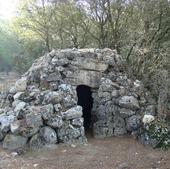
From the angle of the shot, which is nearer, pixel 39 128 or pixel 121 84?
pixel 39 128

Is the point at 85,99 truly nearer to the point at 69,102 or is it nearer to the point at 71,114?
the point at 69,102

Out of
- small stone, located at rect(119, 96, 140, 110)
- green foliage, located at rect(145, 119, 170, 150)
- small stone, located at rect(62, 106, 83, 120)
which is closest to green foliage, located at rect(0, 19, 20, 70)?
small stone, located at rect(119, 96, 140, 110)

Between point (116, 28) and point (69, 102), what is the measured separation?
8.34 metres

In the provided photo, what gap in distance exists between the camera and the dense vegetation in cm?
1916

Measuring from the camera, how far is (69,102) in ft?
53.2

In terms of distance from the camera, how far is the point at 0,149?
594 inches

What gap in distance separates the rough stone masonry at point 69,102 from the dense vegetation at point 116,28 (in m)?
1.50

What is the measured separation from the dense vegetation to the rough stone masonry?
1.50m

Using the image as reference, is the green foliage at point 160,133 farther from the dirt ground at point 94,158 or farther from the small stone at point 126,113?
the small stone at point 126,113

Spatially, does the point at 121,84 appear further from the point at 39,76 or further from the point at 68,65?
the point at 39,76

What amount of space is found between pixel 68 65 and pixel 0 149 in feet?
15.2

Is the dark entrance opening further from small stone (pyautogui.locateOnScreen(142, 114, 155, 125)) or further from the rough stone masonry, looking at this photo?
small stone (pyautogui.locateOnScreen(142, 114, 155, 125))

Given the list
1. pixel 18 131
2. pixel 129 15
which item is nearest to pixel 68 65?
pixel 18 131

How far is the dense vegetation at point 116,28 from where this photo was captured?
19.2m
